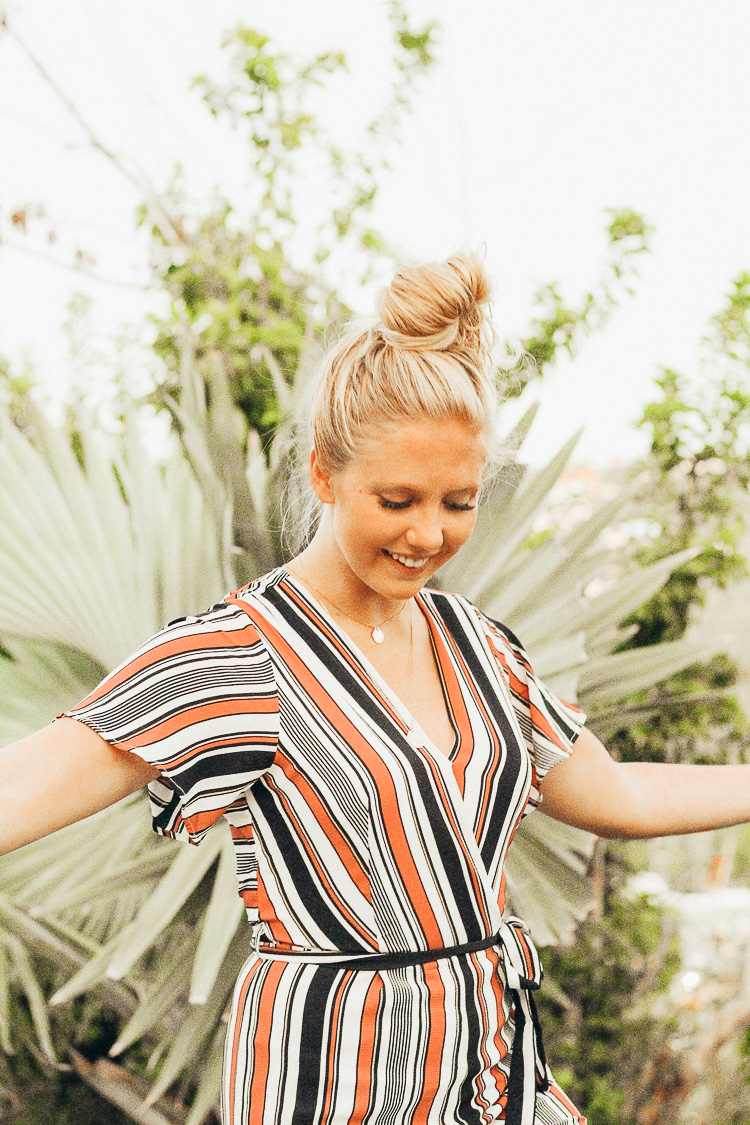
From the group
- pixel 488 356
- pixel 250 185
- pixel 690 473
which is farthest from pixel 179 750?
pixel 250 185

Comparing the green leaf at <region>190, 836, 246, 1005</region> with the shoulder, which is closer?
the shoulder

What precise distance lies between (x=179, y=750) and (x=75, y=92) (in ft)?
11.0

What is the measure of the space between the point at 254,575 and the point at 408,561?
117cm

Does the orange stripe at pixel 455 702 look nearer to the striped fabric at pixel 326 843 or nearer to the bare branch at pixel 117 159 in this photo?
the striped fabric at pixel 326 843

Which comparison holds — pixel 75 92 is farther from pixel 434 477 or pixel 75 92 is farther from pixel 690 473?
pixel 434 477

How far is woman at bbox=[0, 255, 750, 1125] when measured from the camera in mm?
870

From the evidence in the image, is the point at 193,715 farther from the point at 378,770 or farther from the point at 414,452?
the point at 414,452

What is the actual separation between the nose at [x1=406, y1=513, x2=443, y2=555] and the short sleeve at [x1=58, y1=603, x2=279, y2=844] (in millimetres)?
177

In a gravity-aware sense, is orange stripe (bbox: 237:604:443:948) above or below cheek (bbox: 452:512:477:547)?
below

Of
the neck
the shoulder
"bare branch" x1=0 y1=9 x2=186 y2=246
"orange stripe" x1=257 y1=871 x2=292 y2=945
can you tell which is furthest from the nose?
"bare branch" x1=0 y1=9 x2=186 y2=246

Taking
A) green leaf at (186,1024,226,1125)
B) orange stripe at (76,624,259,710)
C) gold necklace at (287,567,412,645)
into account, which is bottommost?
green leaf at (186,1024,226,1125)

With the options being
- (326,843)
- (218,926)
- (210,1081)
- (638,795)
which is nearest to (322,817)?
(326,843)

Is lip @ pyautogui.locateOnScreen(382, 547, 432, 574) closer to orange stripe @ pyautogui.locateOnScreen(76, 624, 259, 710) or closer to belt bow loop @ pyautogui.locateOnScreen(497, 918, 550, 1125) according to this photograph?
orange stripe @ pyautogui.locateOnScreen(76, 624, 259, 710)

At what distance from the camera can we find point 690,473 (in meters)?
3.09
